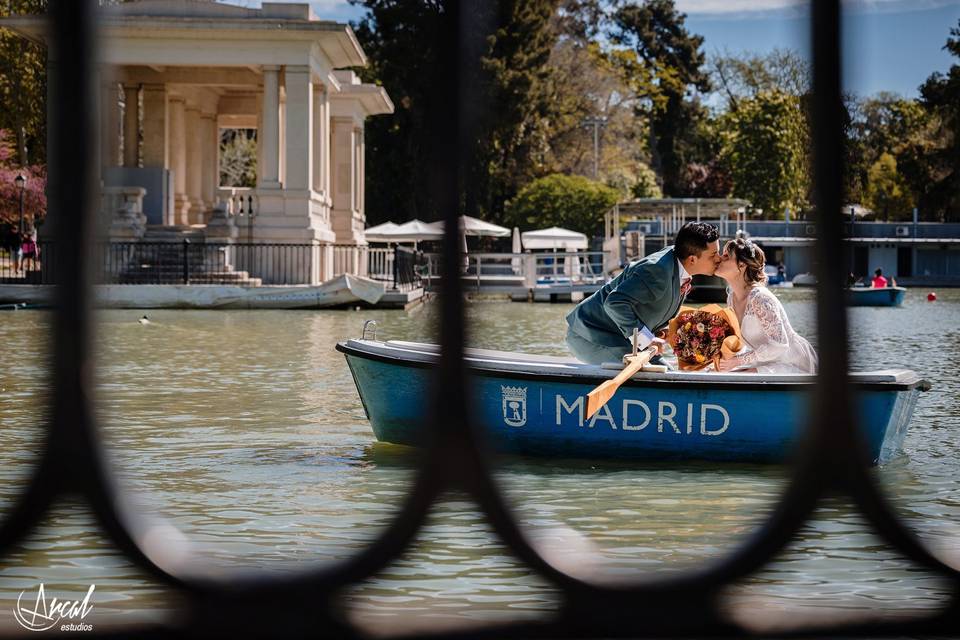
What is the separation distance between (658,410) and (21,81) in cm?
4279

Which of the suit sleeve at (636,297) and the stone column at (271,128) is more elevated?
the stone column at (271,128)

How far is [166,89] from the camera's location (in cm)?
3738

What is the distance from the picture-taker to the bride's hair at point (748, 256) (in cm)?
841

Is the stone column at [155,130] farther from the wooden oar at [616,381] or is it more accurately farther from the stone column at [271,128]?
the wooden oar at [616,381]

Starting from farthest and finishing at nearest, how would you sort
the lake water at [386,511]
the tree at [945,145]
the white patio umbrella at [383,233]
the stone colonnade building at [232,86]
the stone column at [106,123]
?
the tree at [945,145]
the white patio umbrella at [383,233]
the stone colonnade building at [232,86]
the lake water at [386,511]
the stone column at [106,123]

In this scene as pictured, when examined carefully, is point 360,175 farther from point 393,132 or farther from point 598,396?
point 598,396

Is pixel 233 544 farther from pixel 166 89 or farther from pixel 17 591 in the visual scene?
pixel 166 89

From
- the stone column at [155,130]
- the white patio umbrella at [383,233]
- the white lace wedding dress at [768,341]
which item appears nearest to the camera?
the white lace wedding dress at [768,341]

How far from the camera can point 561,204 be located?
59.4 metres

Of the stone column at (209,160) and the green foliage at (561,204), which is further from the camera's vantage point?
the green foliage at (561,204)

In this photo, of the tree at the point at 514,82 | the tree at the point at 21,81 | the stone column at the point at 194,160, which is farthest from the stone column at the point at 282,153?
the tree at the point at 514,82

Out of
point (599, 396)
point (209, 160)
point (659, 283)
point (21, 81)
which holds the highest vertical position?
point (21, 81)

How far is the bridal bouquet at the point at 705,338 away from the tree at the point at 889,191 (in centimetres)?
5986

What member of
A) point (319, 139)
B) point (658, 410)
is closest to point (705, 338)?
point (658, 410)
